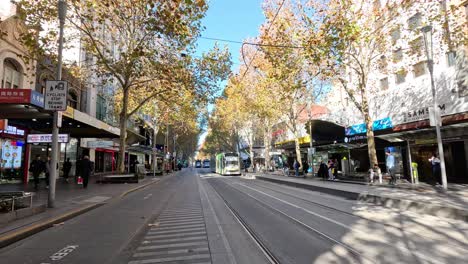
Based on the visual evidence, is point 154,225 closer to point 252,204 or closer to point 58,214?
point 58,214

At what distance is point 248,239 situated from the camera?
6988mm

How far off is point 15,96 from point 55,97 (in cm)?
365

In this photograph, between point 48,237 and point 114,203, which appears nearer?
point 48,237

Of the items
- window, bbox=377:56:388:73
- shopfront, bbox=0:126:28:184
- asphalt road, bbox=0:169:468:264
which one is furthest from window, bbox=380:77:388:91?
shopfront, bbox=0:126:28:184

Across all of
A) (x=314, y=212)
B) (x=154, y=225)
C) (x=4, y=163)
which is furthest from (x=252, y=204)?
(x=4, y=163)

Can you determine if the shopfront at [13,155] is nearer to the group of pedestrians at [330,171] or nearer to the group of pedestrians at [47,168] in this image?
the group of pedestrians at [47,168]

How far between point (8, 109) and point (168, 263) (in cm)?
1419

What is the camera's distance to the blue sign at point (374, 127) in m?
25.0

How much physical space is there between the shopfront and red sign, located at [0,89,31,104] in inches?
270

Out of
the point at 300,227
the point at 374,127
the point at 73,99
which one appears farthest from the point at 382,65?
the point at 73,99

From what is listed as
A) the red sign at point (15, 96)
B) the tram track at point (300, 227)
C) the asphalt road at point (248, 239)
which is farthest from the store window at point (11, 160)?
the tram track at point (300, 227)

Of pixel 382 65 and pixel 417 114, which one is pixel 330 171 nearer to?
pixel 417 114

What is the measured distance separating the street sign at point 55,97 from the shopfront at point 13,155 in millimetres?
10442

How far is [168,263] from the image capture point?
5.32 m
